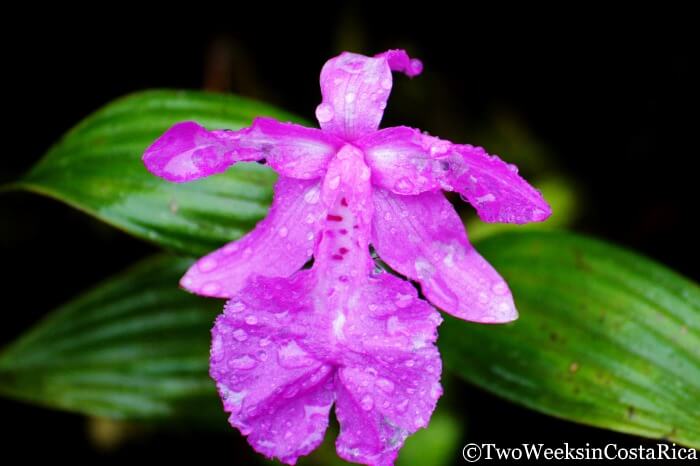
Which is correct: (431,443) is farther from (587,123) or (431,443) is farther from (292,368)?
(587,123)

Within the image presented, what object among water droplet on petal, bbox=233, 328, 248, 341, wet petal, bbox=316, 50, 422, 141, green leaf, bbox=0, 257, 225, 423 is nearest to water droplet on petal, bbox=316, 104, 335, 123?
wet petal, bbox=316, 50, 422, 141

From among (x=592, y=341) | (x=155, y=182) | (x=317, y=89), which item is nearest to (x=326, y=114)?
(x=155, y=182)

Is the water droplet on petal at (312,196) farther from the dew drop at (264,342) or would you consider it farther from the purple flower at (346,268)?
the dew drop at (264,342)

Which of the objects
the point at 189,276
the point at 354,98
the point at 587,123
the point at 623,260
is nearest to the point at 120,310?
the point at 189,276

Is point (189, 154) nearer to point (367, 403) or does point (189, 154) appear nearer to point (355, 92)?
point (355, 92)

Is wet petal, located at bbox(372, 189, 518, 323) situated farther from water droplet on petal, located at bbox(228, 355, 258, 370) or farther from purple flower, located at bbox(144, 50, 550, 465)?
water droplet on petal, located at bbox(228, 355, 258, 370)

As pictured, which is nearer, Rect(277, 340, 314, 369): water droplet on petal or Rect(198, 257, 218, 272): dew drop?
Rect(277, 340, 314, 369): water droplet on petal

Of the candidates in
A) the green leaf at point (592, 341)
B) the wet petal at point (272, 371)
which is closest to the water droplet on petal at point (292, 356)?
the wet petal at point (272, 371)
